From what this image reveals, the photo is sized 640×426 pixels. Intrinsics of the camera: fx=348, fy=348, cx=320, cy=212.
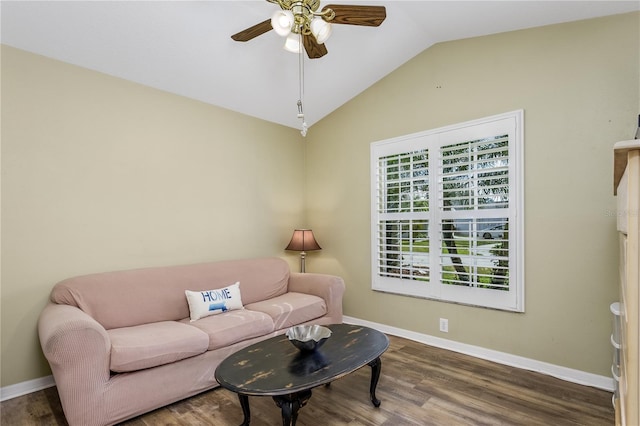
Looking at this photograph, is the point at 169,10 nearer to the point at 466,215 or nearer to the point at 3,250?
the point at 3,250

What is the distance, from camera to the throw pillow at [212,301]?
294 centimetres

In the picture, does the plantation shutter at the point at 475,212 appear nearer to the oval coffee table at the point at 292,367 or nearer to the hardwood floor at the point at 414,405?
the hardwood floor at the point at 414,405

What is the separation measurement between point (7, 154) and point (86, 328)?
4.85ft

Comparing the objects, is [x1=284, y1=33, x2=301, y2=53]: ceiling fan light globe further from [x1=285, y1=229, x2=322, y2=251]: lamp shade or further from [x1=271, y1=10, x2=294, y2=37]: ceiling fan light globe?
[x1=285, y1=229, x2=322, y2=251]: lamp shade

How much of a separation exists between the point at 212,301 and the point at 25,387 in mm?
1396

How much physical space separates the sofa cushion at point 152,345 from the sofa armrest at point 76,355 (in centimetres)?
9

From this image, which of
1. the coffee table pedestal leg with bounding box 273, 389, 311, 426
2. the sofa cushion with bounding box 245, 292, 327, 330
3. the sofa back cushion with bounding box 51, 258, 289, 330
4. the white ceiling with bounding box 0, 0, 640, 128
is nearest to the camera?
the coffee table pedestal leg with bounding box 273, 389, 311, 426

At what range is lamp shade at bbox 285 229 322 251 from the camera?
421 centimetres

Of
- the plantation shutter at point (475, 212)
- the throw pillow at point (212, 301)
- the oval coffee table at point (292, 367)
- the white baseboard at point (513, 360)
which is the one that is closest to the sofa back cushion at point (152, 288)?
the throw pillow at point (212, 301)

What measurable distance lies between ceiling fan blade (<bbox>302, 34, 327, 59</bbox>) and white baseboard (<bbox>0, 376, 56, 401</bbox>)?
3.11 m

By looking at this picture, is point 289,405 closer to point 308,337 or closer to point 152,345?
point 308,337

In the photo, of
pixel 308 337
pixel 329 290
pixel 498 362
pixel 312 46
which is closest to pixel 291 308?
pixel 329 290

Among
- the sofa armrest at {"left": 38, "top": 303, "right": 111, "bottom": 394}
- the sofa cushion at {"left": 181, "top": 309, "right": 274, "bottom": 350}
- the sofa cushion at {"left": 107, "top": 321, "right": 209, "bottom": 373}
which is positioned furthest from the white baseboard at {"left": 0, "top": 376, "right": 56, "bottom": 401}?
the sofa cushion at {"left": 181, "top": 309, "right": 274, "bottom": 350}

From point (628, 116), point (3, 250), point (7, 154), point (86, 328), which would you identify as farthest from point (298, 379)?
point (628, 116)
